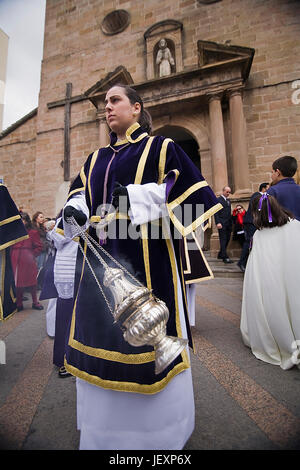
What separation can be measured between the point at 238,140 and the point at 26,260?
7.39 metres

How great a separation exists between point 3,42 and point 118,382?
104 inches

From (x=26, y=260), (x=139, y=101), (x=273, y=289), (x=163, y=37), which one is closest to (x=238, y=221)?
(x=273, y=289)

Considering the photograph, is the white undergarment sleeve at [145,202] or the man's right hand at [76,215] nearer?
the white undergarment sleeve at [145,202]

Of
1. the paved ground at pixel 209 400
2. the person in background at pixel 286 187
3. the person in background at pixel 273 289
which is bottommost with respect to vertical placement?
the paved ground at pixel 209 400

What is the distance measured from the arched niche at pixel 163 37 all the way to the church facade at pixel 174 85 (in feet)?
0.15

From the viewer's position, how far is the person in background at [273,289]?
→ 2336mm

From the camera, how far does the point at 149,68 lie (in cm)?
1023

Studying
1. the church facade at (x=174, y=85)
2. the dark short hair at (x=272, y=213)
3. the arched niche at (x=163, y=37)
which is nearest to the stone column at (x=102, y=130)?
the church facade at (x=174, y=85)

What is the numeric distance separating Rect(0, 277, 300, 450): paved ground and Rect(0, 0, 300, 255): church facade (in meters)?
6.41

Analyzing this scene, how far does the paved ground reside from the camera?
4.59 feet

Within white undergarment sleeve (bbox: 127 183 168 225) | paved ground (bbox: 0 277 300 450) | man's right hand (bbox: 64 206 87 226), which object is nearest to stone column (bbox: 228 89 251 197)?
paved ground (bbox: 0 277 300 450)

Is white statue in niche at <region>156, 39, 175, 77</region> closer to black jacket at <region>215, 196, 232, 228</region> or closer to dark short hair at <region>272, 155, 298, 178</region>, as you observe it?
black jacket at <region>215, 196, 232, 228</region>

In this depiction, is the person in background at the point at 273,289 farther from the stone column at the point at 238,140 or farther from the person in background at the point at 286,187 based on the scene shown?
the stone column at the point at 238,140

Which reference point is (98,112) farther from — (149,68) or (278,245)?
(278,245)
